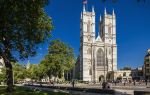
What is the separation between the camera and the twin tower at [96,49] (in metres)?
176

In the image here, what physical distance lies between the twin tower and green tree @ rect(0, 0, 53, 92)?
436 ft

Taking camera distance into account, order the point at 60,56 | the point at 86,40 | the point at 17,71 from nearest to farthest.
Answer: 1. the point at 60,56
2. the point at 17,71
3. the point at 86,40

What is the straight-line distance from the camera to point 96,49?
18125 cm

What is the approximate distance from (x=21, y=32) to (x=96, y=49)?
144m

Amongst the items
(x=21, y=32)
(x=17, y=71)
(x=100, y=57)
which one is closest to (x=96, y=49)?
(x=100, y=57)

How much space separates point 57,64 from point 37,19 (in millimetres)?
60248

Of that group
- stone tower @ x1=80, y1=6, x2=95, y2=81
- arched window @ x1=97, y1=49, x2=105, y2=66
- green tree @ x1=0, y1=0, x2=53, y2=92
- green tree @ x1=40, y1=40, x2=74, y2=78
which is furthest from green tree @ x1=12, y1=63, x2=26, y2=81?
green tree @ x1=0, y1=0, x2=53, y2=92

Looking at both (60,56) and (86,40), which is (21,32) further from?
(86,40)

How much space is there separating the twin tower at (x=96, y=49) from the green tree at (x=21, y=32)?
436ft

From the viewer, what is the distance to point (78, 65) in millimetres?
190375

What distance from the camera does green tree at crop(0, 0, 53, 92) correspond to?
33.8 meters

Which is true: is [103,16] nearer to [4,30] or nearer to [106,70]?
[106,70]

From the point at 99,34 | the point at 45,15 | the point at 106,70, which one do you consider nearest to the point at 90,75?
the point at 106,70

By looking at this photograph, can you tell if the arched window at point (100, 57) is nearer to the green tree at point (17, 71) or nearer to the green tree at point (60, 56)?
the green tree at point (17, 71)
